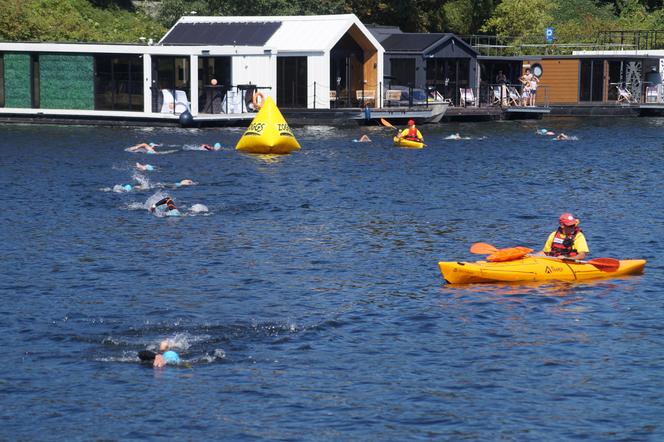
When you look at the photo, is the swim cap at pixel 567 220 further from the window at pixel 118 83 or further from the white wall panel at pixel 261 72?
the white wall panel at pixel 261 72

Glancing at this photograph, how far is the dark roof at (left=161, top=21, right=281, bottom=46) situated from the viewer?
75562 mm

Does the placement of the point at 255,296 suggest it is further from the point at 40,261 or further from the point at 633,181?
the point at 633,181

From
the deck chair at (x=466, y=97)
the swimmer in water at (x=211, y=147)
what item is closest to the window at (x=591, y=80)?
the deck chair at (x=466, y=97)

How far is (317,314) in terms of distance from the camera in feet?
83.7

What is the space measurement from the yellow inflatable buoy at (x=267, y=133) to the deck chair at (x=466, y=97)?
27.5 metres

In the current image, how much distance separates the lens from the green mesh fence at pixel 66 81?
70.2m

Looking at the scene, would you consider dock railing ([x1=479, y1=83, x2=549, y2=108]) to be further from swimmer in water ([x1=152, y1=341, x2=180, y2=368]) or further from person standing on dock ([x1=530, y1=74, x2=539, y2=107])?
swimmer in water ([x1=152, y1=341, x2=180, y2=368])

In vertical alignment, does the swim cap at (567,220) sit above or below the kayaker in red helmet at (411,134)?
below

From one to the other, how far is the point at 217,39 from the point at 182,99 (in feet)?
29.8

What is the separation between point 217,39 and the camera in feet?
253

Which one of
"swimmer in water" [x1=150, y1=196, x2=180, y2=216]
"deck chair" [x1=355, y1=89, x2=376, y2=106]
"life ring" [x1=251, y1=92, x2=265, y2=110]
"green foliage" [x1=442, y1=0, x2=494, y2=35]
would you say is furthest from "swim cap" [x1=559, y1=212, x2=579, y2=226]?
"green foliage" [x1=442, y1=0, x2=494, y2=35]

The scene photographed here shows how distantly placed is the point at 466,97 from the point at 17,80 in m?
31.0

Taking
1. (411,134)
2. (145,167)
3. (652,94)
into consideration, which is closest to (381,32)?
(652,94)

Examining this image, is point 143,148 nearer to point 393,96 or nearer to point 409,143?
point 409,143
